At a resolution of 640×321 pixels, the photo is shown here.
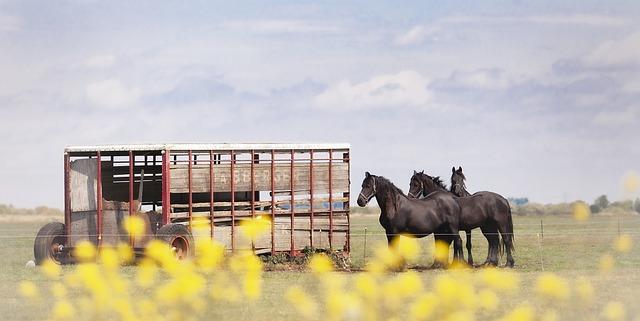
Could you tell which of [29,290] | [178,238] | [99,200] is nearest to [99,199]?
[99,200]

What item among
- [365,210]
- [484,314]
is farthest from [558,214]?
[484,314]

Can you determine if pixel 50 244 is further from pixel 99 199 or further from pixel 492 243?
pixel 492 243

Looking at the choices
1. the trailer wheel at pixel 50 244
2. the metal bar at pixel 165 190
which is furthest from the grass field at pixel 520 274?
the metal bar at pixel 165 190

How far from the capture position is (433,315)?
30.9 feet

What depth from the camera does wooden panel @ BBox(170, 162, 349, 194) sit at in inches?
914

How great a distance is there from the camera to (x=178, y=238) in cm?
2273

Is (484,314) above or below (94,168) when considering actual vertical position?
below

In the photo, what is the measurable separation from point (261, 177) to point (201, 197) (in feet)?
6.29

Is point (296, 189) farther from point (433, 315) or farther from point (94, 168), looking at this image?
point (433, 315)

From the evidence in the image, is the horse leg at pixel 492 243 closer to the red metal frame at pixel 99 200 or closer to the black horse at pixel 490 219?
the black horse at pixel 490 219

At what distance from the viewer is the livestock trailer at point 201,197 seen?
2322cm

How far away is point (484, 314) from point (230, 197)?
11.5 metres

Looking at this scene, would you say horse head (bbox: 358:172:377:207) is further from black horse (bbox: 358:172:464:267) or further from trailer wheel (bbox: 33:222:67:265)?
trailer wheel (bbox: 33:222:67:265)

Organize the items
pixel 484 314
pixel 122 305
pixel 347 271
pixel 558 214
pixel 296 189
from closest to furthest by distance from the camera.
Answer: pixel 122 305 < pixel 484 314 < pixel 347 271 < pixel 296 189 < pixel 558 214
